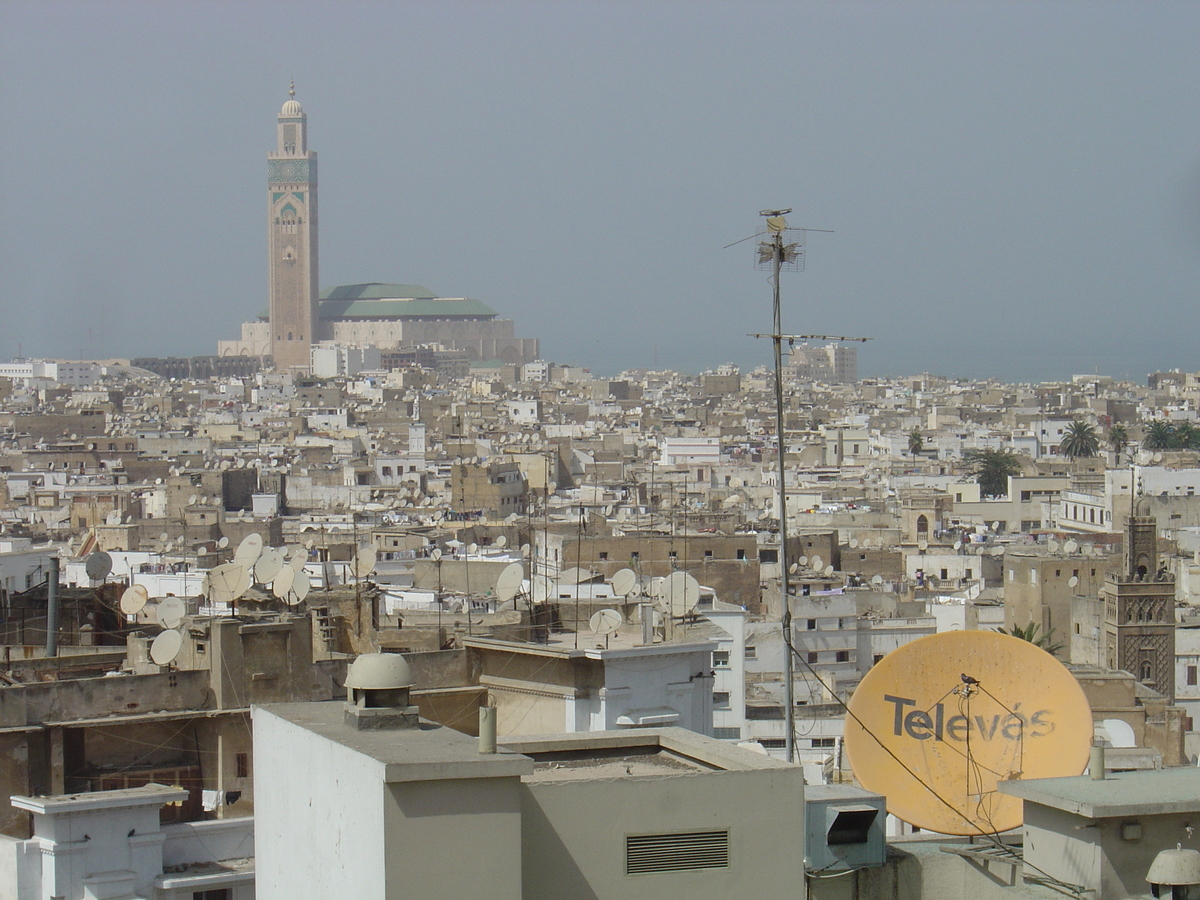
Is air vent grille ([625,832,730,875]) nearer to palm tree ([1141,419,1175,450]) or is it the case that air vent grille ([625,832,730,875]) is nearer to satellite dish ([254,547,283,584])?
satellite dish ([254,547,283,584])

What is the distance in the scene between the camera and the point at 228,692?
29.0 feet

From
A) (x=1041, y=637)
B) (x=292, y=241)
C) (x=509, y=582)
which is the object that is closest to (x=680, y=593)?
(x=509, y=582)

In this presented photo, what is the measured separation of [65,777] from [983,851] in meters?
4.33

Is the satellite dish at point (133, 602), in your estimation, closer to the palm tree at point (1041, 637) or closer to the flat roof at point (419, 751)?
the flat roof at point (419, 751)

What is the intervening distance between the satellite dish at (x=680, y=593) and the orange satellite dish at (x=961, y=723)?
4.83 m

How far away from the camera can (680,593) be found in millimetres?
10297

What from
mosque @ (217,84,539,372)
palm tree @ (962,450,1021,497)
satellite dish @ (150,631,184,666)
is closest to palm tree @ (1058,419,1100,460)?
palm tree @ (962,450,1021,497)

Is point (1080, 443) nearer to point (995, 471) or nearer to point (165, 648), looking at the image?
point (995, 471)

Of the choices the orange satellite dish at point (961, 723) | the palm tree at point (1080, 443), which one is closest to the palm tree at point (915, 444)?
the palm tree at point (1080, 443)

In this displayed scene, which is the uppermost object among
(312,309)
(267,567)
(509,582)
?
(312,309)

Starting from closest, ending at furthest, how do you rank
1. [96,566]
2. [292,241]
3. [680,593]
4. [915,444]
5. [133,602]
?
[680,593] < [133,602] < [96,566] < [915,444] < [292,241]

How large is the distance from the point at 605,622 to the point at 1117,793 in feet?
16.6

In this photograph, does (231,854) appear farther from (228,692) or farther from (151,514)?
(151,514)

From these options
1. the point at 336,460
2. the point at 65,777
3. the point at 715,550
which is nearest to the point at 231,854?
the point at 65,777
